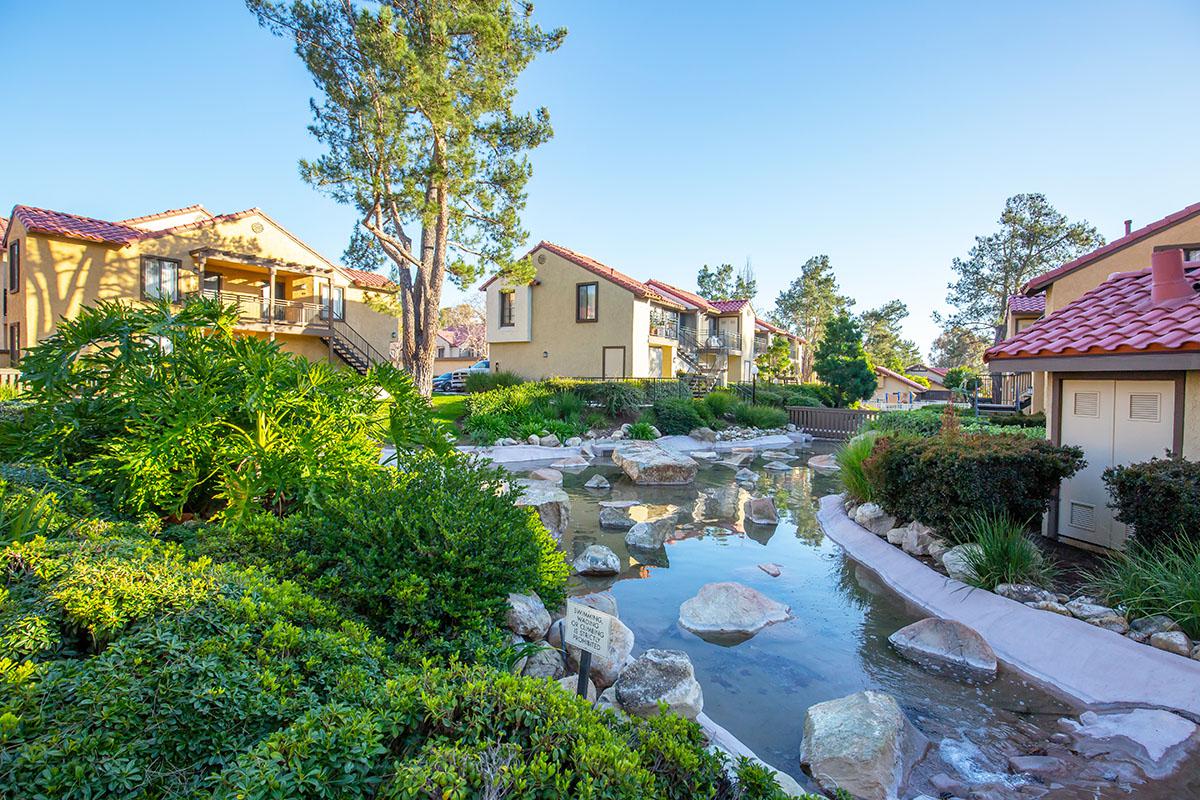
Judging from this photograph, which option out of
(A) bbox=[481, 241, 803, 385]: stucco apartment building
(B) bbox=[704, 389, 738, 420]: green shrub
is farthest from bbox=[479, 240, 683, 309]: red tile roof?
(B) bbox=[704, 389, 738, 420]: green shrub

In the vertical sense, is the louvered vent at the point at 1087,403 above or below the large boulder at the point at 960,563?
above

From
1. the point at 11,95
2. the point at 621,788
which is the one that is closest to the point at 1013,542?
the point at 621,788

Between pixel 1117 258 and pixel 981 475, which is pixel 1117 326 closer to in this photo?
pixel 981 475

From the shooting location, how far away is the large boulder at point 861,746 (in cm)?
369

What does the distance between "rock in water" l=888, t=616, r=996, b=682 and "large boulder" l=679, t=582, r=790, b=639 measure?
126 cm

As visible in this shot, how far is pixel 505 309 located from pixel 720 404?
14088 millimetres

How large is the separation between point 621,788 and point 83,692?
2043 millimetres

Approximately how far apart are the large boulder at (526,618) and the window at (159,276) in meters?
24.1

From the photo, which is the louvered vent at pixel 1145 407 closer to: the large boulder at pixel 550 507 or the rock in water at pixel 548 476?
the large boulder at pixel 550 507

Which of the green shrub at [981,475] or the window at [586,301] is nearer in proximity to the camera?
the green shrub at [981,475]

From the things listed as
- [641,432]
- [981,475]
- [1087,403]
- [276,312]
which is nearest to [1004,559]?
[981,475]

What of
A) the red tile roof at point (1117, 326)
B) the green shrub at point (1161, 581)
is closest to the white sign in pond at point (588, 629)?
the green shrub at point (1161, 581)

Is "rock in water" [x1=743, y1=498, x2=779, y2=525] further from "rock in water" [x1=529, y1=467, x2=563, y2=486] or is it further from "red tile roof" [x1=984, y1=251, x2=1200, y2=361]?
"red tile roof" [x1=984, y1=251, x2=1200, y2=361]

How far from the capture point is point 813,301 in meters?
59.4
